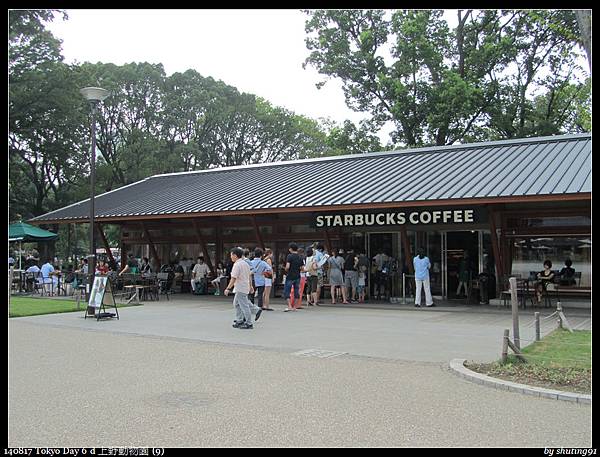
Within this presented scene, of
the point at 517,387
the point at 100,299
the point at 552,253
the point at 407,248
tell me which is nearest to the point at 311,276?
the point at 407,248

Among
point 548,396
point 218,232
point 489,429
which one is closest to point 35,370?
point 489,429

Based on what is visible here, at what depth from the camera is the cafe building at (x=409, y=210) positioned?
16.9 m

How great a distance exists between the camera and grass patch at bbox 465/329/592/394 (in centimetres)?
735

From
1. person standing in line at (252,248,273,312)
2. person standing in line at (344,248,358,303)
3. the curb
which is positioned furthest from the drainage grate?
person standing in line at (344,248,358,303)

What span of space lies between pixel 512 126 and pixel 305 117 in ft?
76.4

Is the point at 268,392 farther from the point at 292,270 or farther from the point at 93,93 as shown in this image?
the point at 93,93

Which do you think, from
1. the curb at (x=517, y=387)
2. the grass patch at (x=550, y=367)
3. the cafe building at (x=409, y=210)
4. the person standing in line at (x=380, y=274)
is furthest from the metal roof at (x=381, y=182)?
the curb at (x=517, y=387)

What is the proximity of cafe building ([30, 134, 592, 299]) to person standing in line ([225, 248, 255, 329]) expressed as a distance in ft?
19.5

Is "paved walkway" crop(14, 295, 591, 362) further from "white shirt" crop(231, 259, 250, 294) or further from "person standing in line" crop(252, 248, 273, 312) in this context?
"white shirt" crop(231, 259, 250, 294)

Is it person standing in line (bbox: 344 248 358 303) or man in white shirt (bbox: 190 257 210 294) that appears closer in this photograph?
person standing in line (bbox: 344 248 358 303)

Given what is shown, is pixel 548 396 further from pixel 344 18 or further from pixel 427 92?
pixel 344 18

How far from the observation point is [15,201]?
41.8 meters

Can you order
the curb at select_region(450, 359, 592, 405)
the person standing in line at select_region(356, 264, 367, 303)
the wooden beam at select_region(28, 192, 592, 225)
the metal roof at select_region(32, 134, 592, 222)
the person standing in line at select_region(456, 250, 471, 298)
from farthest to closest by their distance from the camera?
the person standing in line at select_region(356, 264, 367, 303) < the person standing in line at select_region(456, 250, 471, 298) < the metal roof at select_region(32, 134, 592, 222) < the wooden beam at select_region(28, 192, 592, 225) < the curb at select_region(450, 359, 592, 405)

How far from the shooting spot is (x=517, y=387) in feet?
23.7
